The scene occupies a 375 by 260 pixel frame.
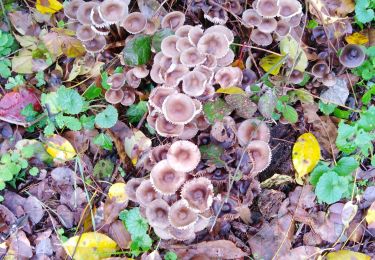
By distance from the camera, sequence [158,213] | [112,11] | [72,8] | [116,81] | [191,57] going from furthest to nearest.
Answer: [72,8] < [116,81] < [112,11] < [191,57] < [158,213]

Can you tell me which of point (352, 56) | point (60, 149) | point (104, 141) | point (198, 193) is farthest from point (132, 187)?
point (352, 56)

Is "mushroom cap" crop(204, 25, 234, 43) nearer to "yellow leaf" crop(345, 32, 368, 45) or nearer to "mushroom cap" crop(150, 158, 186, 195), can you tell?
"mushroom cap" crop(150, 158, 186, 195)

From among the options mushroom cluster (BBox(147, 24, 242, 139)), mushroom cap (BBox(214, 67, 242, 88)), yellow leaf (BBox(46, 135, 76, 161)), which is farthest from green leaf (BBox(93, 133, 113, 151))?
mushroom cap (BBox(214, 67, 242, 88))

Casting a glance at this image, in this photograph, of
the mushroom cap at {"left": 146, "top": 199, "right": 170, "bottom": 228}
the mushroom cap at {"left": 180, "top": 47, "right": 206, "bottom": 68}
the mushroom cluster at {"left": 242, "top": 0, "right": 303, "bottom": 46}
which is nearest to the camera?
the mushroom cap at {"left": 146, "top": 199, "right": 170, "bottom": 228}

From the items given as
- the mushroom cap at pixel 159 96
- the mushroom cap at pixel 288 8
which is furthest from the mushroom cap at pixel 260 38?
the mushroom cap at pixel 159 96

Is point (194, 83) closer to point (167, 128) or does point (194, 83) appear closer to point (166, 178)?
point (167, 128)

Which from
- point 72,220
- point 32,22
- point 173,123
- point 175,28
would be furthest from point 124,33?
point 72,220
